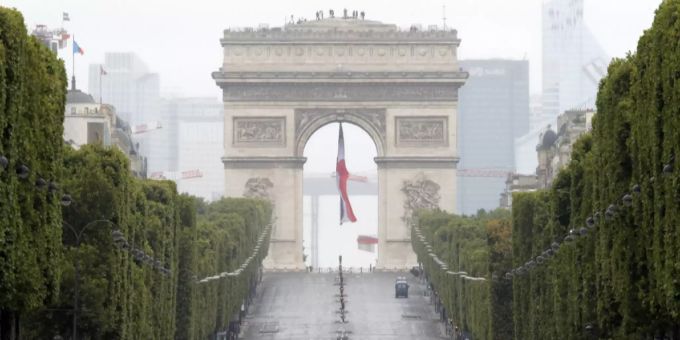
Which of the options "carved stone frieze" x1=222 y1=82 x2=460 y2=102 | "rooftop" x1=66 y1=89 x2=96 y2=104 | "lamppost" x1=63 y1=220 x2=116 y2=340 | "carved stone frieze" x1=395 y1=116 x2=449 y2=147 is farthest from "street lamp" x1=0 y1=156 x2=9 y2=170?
"carved stone frieze" x1=395 y1=116 x2=449 y2=147


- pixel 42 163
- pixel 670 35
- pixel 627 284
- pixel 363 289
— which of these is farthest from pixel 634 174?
pixel 363 289

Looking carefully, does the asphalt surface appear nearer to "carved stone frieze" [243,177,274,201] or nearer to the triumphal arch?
"carved stone frieze" [243,177,274,201]

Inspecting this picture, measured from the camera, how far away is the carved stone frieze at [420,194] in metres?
131

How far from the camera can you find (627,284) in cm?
4456

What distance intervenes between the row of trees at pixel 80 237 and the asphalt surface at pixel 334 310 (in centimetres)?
715

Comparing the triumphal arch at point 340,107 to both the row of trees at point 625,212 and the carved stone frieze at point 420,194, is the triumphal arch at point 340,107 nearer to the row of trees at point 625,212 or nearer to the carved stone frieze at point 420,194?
the carved stone frieze at point 420,194

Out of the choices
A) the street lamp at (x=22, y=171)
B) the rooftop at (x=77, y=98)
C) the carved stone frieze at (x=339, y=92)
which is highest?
the carved stone frieze at (x=339, y=92)

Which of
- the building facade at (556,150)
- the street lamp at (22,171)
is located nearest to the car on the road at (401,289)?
the building facade at (556,150)

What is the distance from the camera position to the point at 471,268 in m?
83.8

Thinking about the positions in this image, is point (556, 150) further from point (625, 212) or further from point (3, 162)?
point (3, 162)

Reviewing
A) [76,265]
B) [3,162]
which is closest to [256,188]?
[76,265]

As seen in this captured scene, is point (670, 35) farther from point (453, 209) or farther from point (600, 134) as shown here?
point (453, 209)

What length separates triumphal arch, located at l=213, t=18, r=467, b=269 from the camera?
12925 centimetres

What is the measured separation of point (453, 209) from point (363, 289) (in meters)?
22.3
